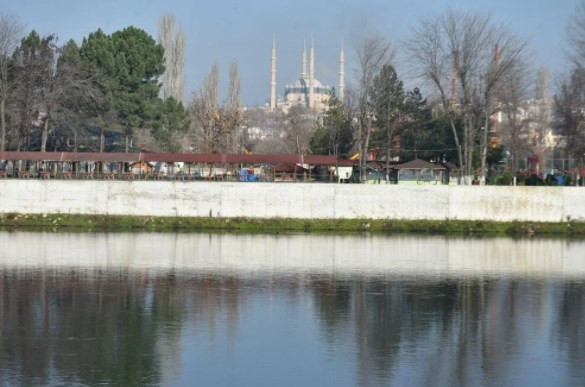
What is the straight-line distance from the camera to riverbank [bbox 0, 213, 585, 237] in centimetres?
4572

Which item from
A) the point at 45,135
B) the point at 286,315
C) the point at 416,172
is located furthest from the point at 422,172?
the point at 286,315

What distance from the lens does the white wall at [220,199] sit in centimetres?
4688

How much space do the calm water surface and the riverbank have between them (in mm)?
8462

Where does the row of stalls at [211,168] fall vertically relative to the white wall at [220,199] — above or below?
above

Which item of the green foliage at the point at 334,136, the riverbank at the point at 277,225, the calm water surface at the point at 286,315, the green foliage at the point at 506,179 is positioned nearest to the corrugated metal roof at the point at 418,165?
the green foliage at the point at 506,179

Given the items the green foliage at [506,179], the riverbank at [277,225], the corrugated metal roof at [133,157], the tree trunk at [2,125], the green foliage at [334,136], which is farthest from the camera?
the green foliage at [334,136]

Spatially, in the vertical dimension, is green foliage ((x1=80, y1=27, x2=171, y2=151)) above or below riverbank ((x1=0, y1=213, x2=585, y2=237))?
above

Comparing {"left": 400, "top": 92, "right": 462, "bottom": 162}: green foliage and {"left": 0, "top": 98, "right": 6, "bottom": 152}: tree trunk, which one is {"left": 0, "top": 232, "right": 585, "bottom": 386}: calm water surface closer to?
{"left": 0, "top": 98, "right": 6, "bottom": 152}: tree trunk

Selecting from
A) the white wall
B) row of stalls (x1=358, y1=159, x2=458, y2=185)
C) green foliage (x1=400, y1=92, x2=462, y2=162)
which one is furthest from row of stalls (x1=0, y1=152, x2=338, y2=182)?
the white wall

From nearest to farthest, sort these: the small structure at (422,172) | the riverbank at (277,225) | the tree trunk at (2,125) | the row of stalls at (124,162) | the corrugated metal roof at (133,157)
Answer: the riverbank at (277,225), the corrugated metal roof at (133,157), the row of stalls at (124,162), the tree trunk at (2,125), the small structure at (422,172)

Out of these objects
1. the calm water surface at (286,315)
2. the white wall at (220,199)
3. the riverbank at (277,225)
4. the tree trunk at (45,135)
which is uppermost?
Result: the tree trunk at (45,135)

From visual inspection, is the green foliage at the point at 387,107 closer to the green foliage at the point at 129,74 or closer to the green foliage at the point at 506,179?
the green foliage at the point at 506,179

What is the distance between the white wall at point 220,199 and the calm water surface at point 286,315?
968cm

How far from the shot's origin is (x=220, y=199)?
4691cm
